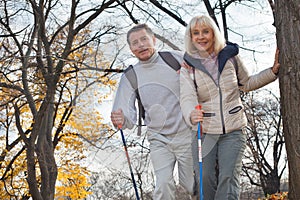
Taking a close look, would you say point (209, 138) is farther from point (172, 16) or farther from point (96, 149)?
point (172, 16)

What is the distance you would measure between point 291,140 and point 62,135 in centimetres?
1487

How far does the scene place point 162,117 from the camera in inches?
160

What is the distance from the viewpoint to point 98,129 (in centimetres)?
909

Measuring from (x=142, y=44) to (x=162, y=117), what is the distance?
2.16ft

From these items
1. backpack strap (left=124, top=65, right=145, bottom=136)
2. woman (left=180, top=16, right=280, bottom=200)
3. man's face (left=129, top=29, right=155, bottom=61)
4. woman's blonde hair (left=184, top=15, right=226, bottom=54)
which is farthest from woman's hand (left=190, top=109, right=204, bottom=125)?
man's face (left=129, top=29, right=155, bottom=61)

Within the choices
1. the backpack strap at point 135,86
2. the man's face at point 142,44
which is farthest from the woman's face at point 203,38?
the backpack strap at point 135,86

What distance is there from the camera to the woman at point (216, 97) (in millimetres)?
3682

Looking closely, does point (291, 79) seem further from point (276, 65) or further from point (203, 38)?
point (203, 38)

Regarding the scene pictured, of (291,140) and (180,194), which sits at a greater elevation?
(291,140)

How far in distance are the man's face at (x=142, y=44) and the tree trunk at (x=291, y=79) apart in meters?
1.09

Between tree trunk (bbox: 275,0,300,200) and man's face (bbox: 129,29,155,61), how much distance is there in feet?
3.57

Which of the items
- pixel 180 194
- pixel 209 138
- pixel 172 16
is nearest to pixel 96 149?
pixel 180 194

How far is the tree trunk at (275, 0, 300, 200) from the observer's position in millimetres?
3629

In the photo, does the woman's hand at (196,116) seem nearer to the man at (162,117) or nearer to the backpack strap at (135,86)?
the man at (162,117)
